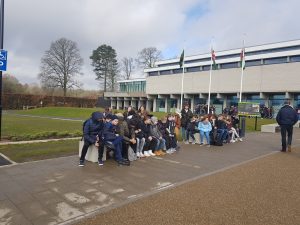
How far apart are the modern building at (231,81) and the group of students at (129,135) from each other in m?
33.7

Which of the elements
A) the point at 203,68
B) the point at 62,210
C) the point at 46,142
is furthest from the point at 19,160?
the point at 203,68

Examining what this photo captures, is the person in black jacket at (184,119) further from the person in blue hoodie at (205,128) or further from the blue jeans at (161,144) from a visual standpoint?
the blue jeans at (161,144)

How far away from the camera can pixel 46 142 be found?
10.7m

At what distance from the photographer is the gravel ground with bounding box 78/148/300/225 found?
158 inches

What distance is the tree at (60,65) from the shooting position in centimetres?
5172

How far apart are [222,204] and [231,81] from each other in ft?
138

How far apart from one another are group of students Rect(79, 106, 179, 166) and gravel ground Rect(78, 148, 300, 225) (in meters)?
2.62

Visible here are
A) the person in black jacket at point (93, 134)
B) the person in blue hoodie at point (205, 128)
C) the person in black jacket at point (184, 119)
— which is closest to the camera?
the person in black jacket at point (93, 134)

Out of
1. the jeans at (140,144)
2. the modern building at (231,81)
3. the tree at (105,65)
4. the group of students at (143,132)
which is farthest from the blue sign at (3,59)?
the tree at (105,65)

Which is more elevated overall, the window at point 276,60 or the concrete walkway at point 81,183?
the window at point 276,60

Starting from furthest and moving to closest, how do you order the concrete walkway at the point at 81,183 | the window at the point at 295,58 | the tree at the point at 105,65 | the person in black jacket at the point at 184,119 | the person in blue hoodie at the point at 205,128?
the tree at the point at 105,65 → the window at the point at 295,58 → the person in black jacket at the point at 184,119 → the person in blue hoodie at the point at 205,128 → the concrete walkway at the point at 81,183

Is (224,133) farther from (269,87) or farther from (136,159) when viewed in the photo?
(269,87)

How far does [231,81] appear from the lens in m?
44.4

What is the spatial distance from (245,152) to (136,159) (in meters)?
4.48
